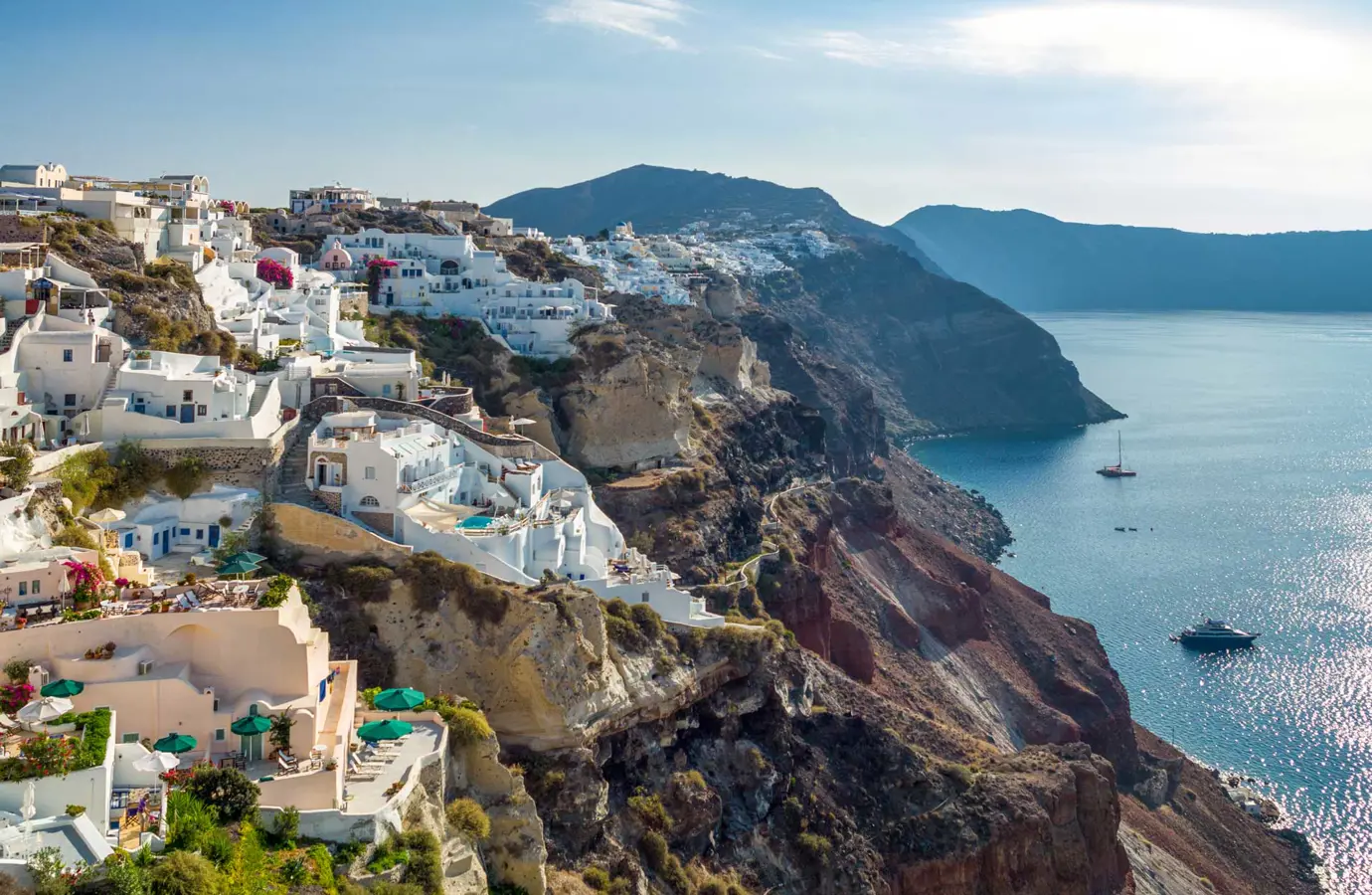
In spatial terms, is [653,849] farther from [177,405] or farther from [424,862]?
[177,405]

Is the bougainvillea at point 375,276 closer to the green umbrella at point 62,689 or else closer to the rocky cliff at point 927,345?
the green umbrella at point 62,689

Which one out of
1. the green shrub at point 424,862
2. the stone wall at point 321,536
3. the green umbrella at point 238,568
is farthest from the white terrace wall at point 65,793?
the stone wall at point 321,536

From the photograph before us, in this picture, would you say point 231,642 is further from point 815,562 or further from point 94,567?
point 815,562

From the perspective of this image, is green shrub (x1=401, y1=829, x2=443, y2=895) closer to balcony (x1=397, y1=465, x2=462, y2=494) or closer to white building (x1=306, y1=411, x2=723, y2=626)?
white building (x1=306, y1=411, x2=723, y2=626)

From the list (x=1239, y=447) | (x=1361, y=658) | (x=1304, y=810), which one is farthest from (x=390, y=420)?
(x=1239, y=447)

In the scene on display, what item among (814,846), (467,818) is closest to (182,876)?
(467,818)
